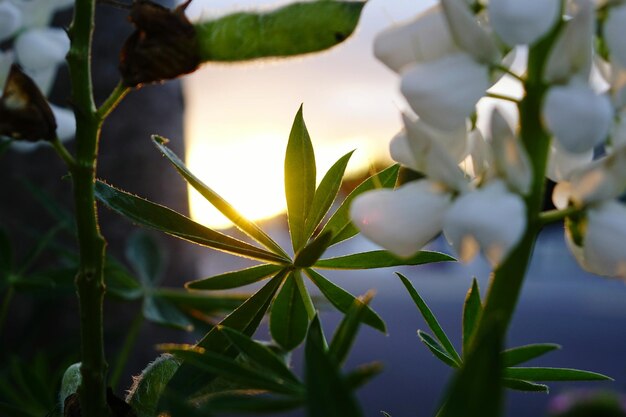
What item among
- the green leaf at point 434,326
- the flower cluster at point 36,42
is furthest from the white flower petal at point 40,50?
the green leaf at point 434,326

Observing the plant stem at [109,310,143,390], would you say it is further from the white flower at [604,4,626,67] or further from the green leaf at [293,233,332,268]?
the white flower at [604,4,626,67]

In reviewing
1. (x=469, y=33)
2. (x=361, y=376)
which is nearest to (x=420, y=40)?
(x=469, y=33)

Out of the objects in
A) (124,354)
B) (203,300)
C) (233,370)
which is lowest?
(203,300)

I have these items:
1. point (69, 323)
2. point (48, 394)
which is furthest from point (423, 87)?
point (69, 323)

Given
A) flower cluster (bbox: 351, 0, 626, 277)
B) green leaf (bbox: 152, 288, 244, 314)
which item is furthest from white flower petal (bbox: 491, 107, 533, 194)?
green leaf (bbox: 152, 288, 244, 314)

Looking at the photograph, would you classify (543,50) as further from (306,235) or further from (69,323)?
(69,323)

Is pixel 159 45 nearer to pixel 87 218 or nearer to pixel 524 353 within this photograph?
pixel 87 218
